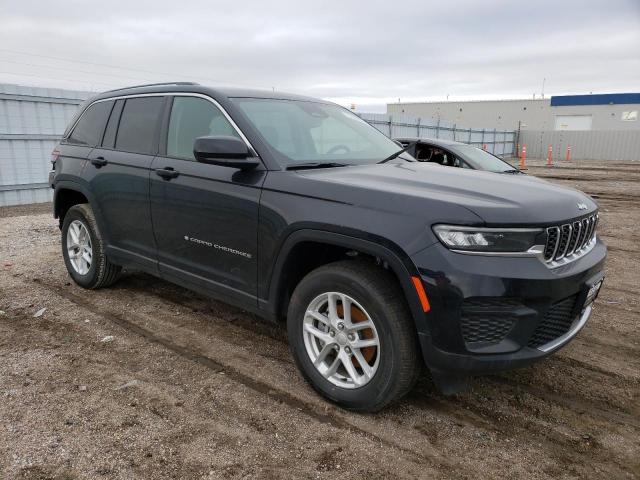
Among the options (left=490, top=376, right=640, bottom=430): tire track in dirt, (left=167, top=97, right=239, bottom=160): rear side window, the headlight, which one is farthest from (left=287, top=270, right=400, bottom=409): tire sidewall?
(left=167, top=97, right=239, bottom=160): rear side window

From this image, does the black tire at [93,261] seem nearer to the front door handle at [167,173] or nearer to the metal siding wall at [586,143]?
the front door handle at [167,173]

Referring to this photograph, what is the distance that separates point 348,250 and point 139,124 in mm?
2362

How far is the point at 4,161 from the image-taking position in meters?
10.5

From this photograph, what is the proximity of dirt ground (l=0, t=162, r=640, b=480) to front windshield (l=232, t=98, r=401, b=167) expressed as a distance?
4.87ft

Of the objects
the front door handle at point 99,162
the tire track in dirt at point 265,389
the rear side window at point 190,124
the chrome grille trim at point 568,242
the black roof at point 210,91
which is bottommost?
the tire track in dirt at point 265,389

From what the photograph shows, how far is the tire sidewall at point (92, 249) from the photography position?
4.78 meters

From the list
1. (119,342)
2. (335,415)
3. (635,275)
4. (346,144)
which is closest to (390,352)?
(335,415)

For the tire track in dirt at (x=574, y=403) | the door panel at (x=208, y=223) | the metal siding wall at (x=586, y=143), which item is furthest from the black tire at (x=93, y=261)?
the metal siding wall at (x=586, y=143)

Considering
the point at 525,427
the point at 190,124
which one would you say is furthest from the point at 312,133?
the point at 525,427

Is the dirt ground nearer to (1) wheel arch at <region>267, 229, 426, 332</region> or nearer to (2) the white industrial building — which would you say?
(1) wheel arch at <region>267, 229, 426, 332</region>

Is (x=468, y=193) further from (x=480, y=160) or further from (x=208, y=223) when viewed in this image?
(x=480, y=160)

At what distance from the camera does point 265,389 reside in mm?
3236

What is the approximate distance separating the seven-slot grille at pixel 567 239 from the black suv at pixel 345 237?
1 centimetres

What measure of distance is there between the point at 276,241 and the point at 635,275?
4955mm
